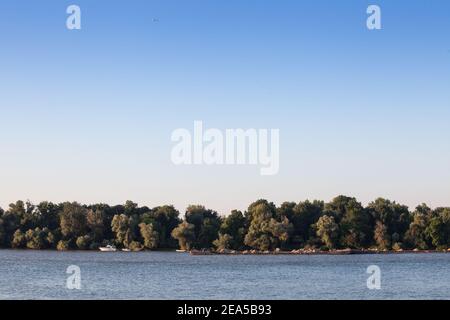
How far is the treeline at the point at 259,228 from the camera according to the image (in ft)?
342

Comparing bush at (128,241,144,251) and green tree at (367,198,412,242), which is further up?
green tree at (367,198,412,242)

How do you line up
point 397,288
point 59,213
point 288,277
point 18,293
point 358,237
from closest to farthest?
point 18,293 → point 397,288 → point 288,277 → point 358,237 → point 59,213

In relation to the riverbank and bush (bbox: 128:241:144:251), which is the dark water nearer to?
the riverbank

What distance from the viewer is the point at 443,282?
4997cm

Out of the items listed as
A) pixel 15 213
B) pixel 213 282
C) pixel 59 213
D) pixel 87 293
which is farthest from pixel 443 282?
pixel 15 213

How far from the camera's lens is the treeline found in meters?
104

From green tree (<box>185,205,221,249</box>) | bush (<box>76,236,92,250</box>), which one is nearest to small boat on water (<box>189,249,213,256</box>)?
green tree (<box>185,205,221,249</box>)

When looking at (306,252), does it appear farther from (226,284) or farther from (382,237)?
(226,284)

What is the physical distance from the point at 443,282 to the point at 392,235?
57840mm

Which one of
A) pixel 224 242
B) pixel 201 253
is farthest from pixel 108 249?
pixel 224 242

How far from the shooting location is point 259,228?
4072 inches

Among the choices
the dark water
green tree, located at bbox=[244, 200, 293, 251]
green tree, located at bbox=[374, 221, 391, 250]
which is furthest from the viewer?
green tree, located at bbox=[374, 221, 391, 250]

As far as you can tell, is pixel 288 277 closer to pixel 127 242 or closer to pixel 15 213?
pixel 127 242

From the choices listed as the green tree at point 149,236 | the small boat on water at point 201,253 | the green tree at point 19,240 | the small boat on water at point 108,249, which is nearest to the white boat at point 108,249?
the small boat on water at point 108,249
